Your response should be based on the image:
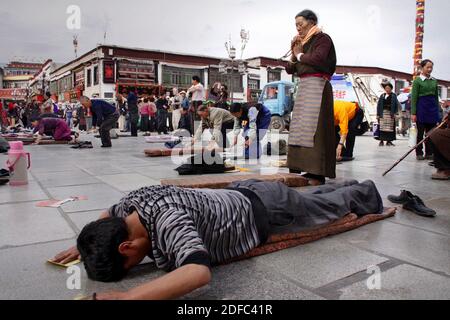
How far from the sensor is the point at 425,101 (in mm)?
6383

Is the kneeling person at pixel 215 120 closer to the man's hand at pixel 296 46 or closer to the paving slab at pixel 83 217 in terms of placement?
the man's hand at pixel 296 46

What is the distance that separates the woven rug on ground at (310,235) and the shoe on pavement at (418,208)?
1.23 ft

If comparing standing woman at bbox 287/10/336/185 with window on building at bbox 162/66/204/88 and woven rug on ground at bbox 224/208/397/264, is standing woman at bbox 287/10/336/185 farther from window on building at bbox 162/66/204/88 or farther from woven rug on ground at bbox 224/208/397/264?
window on building at bbox 162/66/204/88

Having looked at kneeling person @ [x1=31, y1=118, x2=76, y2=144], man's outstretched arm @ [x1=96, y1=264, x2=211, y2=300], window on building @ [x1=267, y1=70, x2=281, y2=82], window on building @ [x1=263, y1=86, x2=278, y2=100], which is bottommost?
man's outstretched arm @ [x1=96, y1=264, x2=211, y2=300]

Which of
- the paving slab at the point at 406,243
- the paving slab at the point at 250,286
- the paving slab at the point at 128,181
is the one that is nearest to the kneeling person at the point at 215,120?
the paving slab at the point at 128,181

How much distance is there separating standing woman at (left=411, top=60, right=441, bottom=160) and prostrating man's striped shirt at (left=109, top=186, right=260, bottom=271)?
5453 mm

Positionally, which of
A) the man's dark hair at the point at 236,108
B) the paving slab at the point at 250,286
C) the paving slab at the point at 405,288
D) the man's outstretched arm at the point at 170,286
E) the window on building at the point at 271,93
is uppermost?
the window on building at the point at 271,93

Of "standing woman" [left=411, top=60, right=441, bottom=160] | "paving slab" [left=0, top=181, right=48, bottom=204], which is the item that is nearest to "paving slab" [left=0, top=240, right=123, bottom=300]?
"paving slab" [left=0, top=181, right=48, bottom=204]

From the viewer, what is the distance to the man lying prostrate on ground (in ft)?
4.66

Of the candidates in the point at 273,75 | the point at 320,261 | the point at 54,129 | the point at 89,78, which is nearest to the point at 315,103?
the point at 320,261

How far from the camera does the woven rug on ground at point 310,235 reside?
2.15 m

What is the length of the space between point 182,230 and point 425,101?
20.0ft
